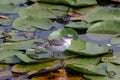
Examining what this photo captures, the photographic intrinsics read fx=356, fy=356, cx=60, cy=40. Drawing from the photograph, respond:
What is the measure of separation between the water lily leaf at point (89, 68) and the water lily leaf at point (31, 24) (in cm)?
89

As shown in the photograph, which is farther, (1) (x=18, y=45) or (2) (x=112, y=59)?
(1) (x=18, y=45)

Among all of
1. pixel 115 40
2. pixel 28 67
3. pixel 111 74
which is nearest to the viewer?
pixel 111 74

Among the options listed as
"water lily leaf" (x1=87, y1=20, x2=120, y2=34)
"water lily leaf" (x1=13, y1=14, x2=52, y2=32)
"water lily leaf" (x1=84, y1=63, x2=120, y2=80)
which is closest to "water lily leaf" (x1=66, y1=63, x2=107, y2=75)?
"water lily leaf" (x1=84, y1=63, x2=120, y2=80)

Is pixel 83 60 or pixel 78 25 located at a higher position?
pixel 78 25

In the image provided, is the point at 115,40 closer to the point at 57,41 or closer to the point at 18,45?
the point at 57,41

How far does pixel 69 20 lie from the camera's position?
157 inches

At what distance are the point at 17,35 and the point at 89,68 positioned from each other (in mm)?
975

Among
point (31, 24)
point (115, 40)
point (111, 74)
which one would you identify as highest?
point (31, 24)

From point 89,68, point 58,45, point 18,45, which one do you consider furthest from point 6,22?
point 89,68

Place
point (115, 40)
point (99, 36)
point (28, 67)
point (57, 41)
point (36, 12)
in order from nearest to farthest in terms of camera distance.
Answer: point (28, 67)
point (57, 41)
point (115, 40)
point (99, 36)
point (36, 12)

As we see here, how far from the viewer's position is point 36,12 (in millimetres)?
4008

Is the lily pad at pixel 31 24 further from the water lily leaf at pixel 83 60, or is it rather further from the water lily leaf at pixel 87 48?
the water lily leaf at pixel 83 60

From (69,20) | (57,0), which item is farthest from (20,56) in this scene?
(57,0)

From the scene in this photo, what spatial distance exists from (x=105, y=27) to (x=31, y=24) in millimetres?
772
